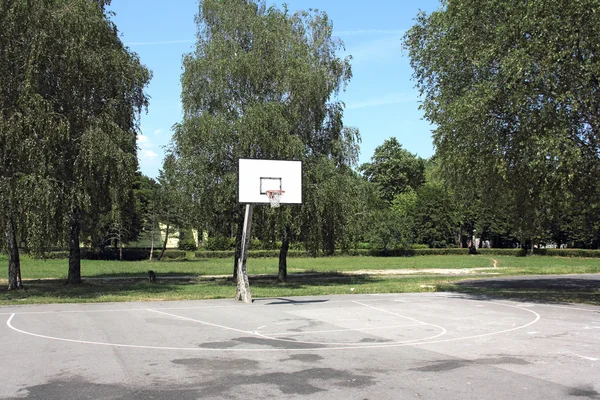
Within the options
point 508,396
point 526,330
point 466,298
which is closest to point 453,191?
point 466,298

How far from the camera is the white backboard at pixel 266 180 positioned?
19.3m

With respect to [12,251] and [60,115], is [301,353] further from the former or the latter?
[12,251]

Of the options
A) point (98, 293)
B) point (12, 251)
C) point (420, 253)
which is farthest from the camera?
point (420, 253)

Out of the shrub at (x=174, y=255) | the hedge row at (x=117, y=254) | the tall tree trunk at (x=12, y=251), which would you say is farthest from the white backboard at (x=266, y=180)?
the shrub at (x=174, y=255)

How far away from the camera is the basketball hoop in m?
19.5

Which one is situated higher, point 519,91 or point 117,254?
point 519,91

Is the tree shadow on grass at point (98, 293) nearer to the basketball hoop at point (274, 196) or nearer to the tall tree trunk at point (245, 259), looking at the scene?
the tall tree trunk at point (245, 259)

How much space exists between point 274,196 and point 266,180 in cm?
64

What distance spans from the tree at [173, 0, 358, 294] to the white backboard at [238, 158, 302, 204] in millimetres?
5091

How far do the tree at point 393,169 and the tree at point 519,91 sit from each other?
73.8 m

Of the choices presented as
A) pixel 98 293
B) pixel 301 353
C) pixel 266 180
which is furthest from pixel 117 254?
pixel 301 353

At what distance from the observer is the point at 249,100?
2764 cm

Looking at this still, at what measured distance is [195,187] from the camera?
25562 millimetres

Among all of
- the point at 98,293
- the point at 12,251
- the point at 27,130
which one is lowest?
→ the point at 98,293
